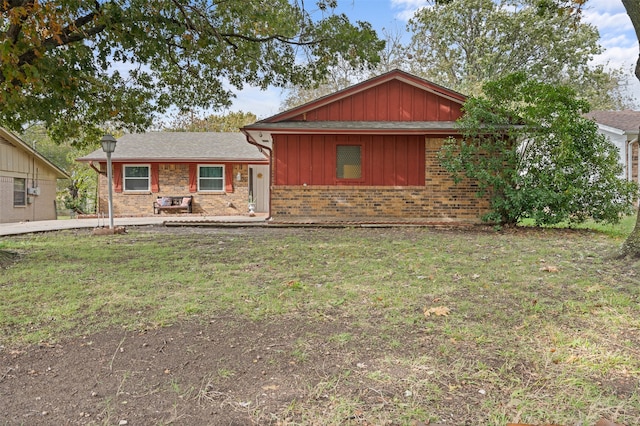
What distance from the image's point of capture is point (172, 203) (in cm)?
1767

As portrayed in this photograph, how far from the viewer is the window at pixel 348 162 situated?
12.1 m

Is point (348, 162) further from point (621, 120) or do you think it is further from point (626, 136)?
point (621, 120)

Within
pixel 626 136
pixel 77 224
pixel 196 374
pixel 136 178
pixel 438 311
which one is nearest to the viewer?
pixel 196 374

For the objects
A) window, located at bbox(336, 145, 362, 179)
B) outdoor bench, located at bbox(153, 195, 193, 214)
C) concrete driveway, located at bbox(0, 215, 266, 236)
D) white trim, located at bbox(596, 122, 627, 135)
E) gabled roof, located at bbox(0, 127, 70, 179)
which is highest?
white trim, located at bbox(596, 122, 627, 135)

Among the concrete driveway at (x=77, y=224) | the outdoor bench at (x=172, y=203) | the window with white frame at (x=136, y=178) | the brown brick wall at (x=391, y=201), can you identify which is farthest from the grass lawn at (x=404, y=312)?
the window with white frame at (x=136, y=178)

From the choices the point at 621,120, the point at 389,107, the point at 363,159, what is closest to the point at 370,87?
the point at 389,107

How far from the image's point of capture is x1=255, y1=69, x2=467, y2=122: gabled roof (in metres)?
12.0

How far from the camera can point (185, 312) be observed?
147 inches

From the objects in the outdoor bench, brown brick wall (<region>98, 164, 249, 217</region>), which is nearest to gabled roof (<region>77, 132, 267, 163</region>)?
brown brick wall (<region>98, 164, 249, 217</region>)

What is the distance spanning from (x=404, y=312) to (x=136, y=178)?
16622 mm

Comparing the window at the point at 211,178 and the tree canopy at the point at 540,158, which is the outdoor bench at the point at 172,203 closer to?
the window at the point at 211,178

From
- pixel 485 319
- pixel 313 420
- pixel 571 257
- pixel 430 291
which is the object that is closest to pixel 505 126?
pixel 571 257

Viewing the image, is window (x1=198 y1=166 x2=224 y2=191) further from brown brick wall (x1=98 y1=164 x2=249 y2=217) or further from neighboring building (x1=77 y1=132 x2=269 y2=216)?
brown brick wall (x1=98 y1=164 x2=249 y2=217)

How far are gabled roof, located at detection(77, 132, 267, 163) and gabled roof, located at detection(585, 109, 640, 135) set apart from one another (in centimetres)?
1447
